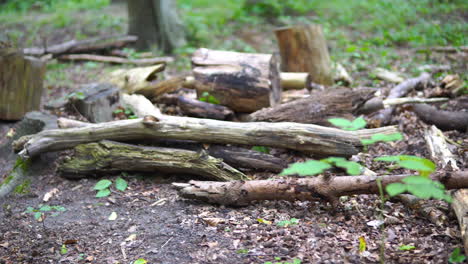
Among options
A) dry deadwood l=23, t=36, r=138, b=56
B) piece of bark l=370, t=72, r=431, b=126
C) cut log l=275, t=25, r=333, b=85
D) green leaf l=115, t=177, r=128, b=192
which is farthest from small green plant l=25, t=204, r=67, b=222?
dry deadwood l=23, t=36, r=138, b=56

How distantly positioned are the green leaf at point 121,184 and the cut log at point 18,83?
2.61 metres

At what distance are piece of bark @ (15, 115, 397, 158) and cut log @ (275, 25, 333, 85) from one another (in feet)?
9.56

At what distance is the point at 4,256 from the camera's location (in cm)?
336

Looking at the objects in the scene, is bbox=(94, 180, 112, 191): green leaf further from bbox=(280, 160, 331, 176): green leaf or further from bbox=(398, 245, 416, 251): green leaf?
bbox=(398, 245, 416, 251): green leaf

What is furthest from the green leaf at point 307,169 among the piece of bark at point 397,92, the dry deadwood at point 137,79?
the dry deadwood at point 137,79

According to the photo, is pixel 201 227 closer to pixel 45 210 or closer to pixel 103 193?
pixel 103 193

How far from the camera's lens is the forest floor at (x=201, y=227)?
3.01 meters

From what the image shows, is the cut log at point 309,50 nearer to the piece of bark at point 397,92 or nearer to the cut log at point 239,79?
the piece of bark at point 397,92

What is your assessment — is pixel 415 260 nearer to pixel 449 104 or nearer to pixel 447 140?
pixel 447 140

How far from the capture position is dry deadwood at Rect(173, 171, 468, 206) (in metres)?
3.20

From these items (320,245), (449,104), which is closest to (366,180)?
(320,245)

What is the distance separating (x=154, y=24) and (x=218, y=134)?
6.16 metres

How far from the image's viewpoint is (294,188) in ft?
11.7

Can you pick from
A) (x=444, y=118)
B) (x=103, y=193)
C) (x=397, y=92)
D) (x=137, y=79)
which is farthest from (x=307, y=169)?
(x=137, y=79)
